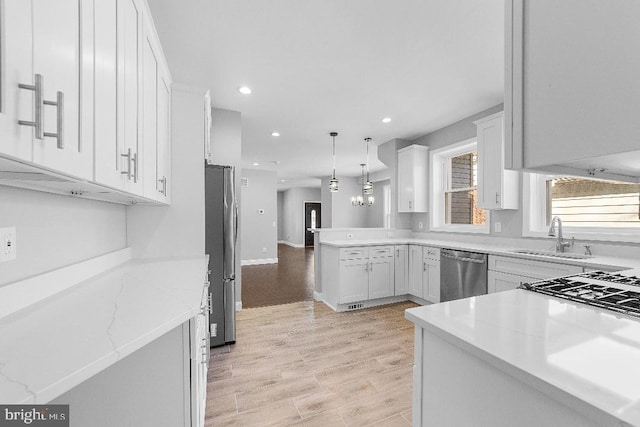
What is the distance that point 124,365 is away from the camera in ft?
3.25

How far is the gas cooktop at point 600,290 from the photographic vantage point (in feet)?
3.23

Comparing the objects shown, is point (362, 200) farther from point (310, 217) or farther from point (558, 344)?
point (558, 344)

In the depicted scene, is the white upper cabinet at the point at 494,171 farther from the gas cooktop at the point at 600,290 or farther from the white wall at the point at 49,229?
the white wall at the point at 49,229

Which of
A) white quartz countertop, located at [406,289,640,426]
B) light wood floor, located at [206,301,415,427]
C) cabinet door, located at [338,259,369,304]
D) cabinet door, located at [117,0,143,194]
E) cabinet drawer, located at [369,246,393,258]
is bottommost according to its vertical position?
light wood floor, located at [206,301,415,427]

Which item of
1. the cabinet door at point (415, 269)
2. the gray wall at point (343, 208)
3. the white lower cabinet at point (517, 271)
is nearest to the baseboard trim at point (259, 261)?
the gray wall at point (343, 208)

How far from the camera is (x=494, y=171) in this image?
10.8 feet

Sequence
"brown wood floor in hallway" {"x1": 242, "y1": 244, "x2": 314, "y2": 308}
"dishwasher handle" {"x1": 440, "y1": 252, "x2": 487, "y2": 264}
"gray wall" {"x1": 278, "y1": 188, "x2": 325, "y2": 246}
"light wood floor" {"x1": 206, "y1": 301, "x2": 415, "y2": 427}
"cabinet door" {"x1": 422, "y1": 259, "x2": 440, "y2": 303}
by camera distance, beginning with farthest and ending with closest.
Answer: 1. "gray wall" {"x1": 278, "y1": 188, "x2": 325, "y2": 246}
2. "brown wood floor in hallway" {"x1": 242, "y1": 244, "x2": 314, "y2": 308}
3. "cabinet door" {"x1": 422, "y1": 259, "x2": 440, "y2": 303}
4. "dishwasher handle" {"x1": 440, "y1": 252, "x2": 487, "y2": 264}
5. "light wood floor" {"x1": 206, "y1": 301, "x2": 415, "y2": 427}

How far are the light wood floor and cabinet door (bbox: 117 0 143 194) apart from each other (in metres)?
1.55

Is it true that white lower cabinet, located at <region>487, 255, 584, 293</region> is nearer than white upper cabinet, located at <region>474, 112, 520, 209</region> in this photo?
Yes

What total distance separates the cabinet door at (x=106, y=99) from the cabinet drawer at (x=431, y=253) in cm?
349

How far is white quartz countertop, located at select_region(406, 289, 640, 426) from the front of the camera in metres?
0.54

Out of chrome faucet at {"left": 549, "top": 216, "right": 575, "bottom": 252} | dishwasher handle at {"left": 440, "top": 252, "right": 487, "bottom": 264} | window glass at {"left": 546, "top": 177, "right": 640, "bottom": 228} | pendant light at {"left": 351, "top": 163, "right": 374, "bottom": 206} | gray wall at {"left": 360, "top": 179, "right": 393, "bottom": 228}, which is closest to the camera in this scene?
window glass at {"left": 546, "top": 177, "right": 640, "bottom": 228}

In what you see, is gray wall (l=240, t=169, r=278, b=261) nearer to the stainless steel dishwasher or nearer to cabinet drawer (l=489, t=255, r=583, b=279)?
the stainless steel dishwasher

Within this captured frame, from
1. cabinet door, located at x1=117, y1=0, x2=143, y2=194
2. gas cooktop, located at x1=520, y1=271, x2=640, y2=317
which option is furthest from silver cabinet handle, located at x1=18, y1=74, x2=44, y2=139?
gas cooktop, located at x1=520, y1=271, x2=640, y2=317
